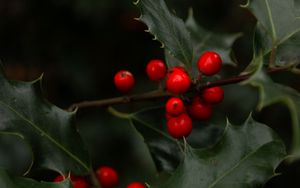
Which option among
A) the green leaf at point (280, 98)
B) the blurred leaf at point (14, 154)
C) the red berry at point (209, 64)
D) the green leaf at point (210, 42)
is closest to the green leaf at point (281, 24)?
the red berry at point (209, 64)

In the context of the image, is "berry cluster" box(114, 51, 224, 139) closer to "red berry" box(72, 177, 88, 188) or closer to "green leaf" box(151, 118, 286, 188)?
"green leaf" box(151, 118, 286, 188)

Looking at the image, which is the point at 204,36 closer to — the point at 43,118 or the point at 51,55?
the point at 43,118

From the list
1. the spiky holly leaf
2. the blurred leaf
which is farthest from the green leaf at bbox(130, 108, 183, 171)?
the blurred leaf

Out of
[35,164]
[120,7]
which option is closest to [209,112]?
[35,164]

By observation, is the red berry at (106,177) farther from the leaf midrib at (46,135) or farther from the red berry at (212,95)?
the red berry at (212,95)

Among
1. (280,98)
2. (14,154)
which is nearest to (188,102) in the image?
(280,98)

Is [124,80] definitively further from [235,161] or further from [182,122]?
[235,161]
